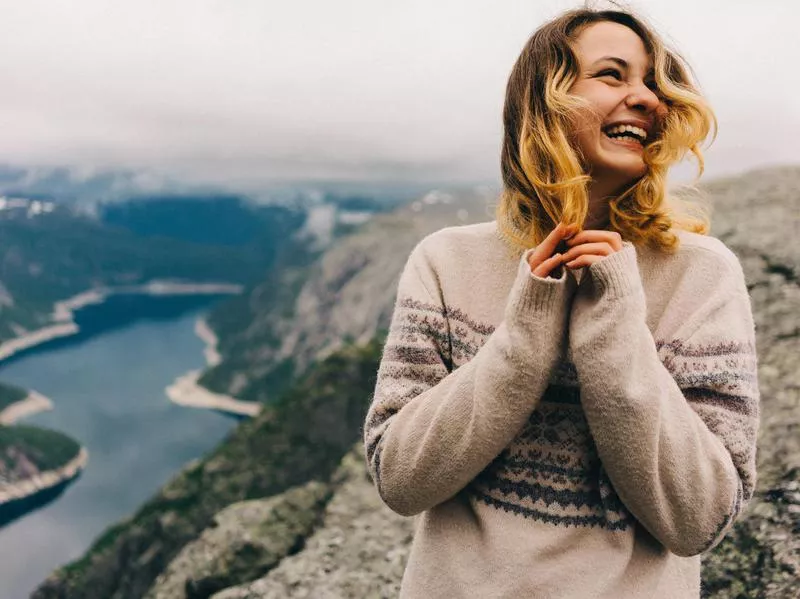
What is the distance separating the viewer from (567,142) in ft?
9.46

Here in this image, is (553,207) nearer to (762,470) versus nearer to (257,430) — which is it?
(762,470)

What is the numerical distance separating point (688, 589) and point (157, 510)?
3417 inches

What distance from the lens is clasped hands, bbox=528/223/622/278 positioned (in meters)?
2.60

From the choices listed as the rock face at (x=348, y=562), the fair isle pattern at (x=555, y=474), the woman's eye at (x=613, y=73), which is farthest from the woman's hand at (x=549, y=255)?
the rock face at (x=348, y=562)

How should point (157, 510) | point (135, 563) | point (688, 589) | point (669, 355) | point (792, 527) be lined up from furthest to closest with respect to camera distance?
point (157, 510), point (135, 563), point (792, 527), point (688, 589), point (669, 355)

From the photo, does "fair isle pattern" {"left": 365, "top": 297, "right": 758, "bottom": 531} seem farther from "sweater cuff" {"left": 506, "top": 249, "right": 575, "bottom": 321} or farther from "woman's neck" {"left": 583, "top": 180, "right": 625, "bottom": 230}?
"woman's neck" {"left": 583, "top": 180, "right": 625, "bottom": 230}

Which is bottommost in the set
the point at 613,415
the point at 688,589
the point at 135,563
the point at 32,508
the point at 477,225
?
the point at 32,508

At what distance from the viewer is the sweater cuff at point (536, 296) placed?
2582mm

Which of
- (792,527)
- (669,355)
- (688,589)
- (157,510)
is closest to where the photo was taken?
(669,355)

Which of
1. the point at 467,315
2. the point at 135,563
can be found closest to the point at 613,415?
the point at 467,315

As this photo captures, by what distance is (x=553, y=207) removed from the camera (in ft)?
9.78

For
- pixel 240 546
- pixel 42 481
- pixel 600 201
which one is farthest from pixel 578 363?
pixel 42 481

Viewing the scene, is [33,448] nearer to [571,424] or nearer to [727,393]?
[571,424]

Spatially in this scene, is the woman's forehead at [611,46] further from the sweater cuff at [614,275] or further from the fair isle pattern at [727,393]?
the fair isle pattern at [727,393]
